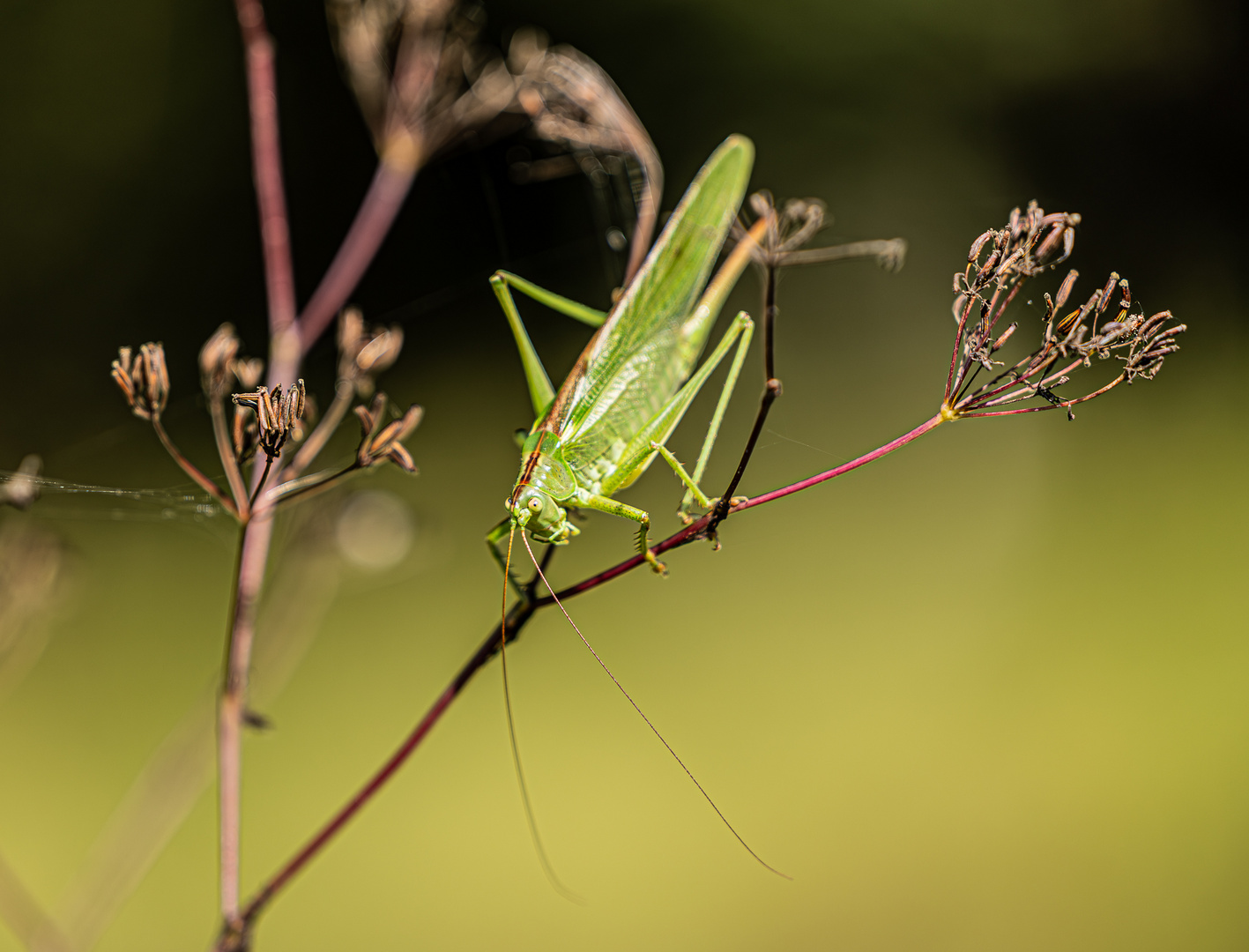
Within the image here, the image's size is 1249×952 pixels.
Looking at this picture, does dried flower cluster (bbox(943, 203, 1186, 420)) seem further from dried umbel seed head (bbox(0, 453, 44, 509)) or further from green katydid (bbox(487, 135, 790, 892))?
dried umbel seed head (bbox(0, 453, 44, 509))

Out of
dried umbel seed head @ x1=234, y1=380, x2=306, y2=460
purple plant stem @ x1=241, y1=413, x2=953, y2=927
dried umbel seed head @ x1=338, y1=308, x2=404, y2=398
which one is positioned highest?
dried umbel seed head @ x1=338, y1=308, x2=404, y2=398

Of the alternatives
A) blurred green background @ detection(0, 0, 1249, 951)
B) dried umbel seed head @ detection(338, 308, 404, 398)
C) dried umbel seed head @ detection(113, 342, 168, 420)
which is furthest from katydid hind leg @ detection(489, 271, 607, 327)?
blurred green background @ detection(0, 0, 1249, 951)

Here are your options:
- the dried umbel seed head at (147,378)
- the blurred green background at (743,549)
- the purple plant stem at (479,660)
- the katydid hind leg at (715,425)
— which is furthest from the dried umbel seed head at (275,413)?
the blurred green background at (743,549)

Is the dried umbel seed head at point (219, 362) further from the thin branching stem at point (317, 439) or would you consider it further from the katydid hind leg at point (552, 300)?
the katydid hind leg at point (552, 300)

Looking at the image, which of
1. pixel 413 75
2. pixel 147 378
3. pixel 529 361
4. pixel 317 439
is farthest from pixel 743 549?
pixel 147 378

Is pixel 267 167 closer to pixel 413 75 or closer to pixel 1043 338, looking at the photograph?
pixel 413 75

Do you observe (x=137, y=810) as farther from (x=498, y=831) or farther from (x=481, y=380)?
(x=481, y=380)

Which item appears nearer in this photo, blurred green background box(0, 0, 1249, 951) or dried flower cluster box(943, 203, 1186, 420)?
dried flower cluster box(943, 203, 1186, 420)
